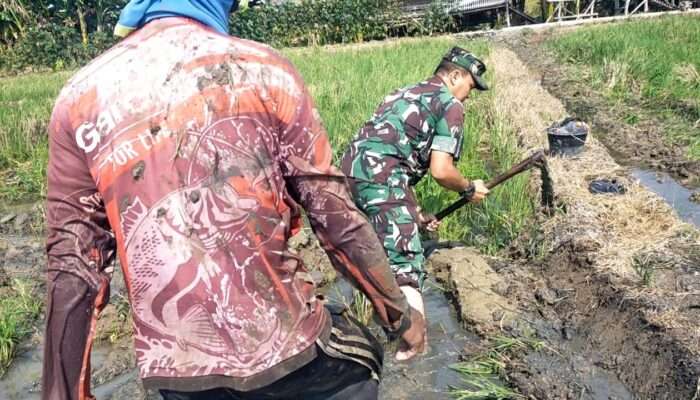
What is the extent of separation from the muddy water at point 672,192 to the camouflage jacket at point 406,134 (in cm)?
228

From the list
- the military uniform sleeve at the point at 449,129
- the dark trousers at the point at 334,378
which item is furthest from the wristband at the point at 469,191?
the dark trousers at the point at 334,378

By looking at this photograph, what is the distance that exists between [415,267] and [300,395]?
6.43ft

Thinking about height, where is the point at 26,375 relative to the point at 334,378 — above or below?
below

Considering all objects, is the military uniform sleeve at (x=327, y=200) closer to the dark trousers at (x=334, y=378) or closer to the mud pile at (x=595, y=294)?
the dark trousers at (x=334, y=378)

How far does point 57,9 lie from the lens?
17.9 metres

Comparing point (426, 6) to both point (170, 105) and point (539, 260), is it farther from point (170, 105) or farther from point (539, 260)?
point (170, 105)

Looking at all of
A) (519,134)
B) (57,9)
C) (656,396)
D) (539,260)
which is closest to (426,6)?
(57,9)

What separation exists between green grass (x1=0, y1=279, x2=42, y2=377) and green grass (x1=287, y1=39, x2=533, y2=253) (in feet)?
8.44

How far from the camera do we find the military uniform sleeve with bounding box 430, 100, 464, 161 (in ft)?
11.4

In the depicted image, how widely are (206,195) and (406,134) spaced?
2233mm

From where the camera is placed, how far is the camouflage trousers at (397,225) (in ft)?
11.1

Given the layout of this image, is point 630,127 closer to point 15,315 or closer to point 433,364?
point 433,364

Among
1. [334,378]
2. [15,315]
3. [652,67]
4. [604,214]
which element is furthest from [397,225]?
[652,67]

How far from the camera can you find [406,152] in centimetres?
352
